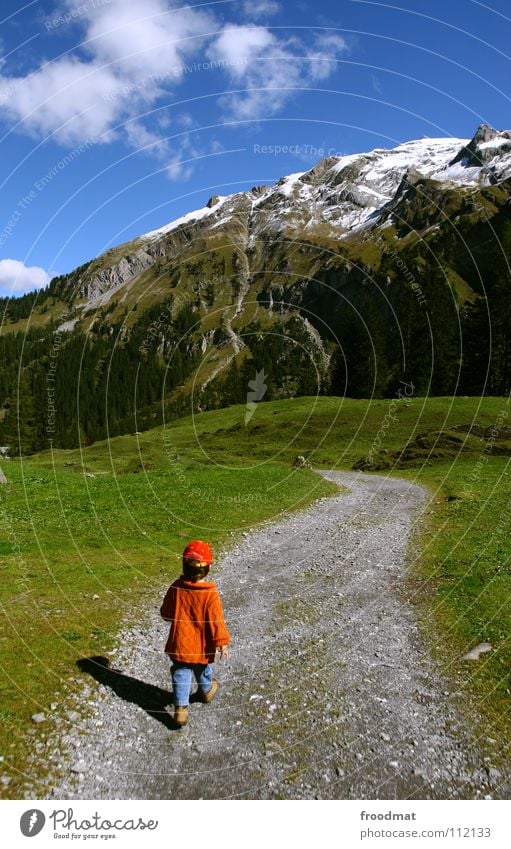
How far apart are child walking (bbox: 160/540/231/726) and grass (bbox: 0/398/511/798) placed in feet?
7.68

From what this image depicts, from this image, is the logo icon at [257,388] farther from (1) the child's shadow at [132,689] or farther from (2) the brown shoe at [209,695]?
(2) the brown shoe at [209,695]

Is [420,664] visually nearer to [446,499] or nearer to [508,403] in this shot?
[446,499]

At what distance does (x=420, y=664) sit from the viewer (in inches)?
382

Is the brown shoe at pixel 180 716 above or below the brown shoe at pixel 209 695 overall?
above

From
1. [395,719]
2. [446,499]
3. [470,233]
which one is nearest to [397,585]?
[395,719]

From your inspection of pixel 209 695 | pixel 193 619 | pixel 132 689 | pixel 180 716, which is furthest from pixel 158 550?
pixel 180 716

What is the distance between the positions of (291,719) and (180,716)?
1834mm

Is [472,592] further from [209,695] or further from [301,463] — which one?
[301,463]

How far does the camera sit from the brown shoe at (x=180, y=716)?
291 inches

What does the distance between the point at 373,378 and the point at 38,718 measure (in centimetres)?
7909

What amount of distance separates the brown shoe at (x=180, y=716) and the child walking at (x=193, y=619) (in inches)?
5.2

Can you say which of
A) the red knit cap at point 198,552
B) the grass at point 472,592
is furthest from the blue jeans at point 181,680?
the grass at point 472,592

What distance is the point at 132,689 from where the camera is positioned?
8.45 metres
